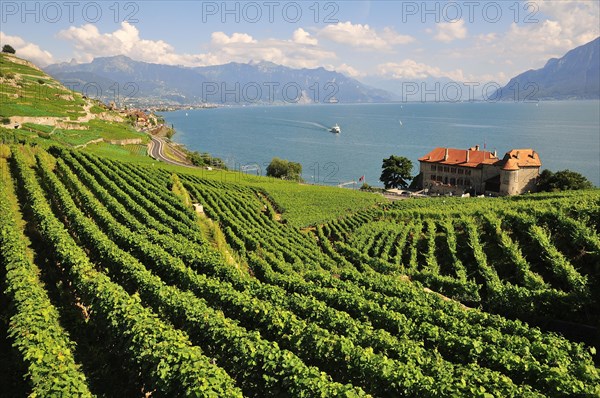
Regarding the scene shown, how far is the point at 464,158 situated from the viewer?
275 ft

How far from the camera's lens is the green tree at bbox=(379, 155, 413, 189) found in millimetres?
93113

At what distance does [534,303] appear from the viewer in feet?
66.3

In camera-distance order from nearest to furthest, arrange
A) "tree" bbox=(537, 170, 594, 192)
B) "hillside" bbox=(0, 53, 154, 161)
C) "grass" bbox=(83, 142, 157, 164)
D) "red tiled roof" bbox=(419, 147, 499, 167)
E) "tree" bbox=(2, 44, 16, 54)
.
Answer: "grass" bbox=(83, 142, 157, 164)
"tree" bbox=(537, 170, 594, 192)
"hillside" bbox=(0, 53, 154, 161)
"red tiled roof" bbox=(419, 147, 499, 167)
"tree" bbox=(2, 44, 16, 54)

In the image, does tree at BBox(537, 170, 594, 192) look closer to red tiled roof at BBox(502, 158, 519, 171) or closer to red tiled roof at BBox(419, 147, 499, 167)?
red tiled roof at BBox(502, 158, 519, 171)

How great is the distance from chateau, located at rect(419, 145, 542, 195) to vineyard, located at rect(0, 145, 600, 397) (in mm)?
42084

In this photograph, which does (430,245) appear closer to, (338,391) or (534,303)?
(534,303)

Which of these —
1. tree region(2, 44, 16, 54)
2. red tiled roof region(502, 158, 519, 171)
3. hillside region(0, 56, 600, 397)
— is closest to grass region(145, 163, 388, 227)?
hillside region(0, 56, 600, 397)

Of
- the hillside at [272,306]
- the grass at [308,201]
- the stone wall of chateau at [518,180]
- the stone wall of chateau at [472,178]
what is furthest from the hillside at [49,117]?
the stone wall of chateau at [518,180]

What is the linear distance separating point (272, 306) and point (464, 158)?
254 ft

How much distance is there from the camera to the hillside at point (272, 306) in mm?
11367

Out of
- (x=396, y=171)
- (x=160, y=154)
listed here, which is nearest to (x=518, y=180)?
(x=396, y=171)

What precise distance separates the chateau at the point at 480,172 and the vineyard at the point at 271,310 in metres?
42.1

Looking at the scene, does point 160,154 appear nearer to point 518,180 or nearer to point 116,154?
point 116,154

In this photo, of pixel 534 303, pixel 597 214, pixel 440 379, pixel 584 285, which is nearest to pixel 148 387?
pixel 440 379
